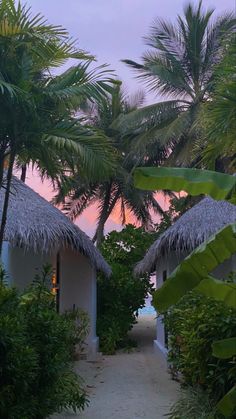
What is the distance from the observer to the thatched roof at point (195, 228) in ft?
35.3

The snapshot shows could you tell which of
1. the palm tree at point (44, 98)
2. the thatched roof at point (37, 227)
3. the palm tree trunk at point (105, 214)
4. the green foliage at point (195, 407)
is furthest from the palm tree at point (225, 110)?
the palm tree trunk at point (105, 214)

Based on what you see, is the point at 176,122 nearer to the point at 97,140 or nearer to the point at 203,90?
the point at 203,90

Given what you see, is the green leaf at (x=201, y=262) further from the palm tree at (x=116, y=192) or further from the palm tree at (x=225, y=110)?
the palm tree at (x=116, y=192)

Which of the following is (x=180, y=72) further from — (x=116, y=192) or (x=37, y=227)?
(x=37, y=227)

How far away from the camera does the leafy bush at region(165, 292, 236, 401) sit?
18.0ft

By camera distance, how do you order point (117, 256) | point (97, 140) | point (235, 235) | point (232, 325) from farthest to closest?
point (117, 256)
point (97, 140)
point (232, 325)
point (235, 235)

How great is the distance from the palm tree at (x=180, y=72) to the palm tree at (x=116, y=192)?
2.46 meters

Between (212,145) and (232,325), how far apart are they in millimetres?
3587

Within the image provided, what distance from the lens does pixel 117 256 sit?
1664 cm

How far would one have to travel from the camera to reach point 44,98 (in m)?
7.55

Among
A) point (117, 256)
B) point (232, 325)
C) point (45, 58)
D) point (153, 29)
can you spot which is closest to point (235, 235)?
point (232, 325)

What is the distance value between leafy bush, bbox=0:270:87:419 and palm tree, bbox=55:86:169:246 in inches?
608

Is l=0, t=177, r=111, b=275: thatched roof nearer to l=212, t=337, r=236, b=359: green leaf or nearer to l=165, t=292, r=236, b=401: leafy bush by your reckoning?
l=165, t=292, r=236, b=401: leafy bush

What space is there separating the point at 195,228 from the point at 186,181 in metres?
7.25
